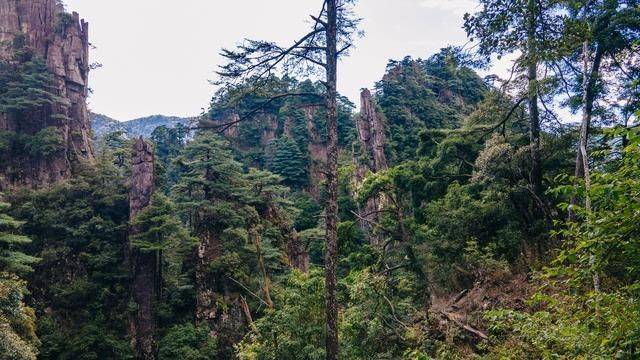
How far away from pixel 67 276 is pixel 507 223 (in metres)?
20.7

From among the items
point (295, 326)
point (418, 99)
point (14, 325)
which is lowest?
point (14, 325)

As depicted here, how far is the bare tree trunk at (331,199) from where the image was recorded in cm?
714

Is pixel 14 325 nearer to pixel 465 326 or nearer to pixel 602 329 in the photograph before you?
pixel 465 326

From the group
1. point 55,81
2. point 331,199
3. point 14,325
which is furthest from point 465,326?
point 55,81

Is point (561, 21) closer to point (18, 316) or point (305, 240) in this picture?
point (18, 316)

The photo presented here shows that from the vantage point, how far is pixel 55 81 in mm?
26859

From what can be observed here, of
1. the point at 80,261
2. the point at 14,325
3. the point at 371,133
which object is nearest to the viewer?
the point at 14,325

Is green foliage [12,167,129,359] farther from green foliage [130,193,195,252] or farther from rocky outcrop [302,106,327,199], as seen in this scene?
rocky outcrop [302,106,327,199]

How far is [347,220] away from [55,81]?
21.1m

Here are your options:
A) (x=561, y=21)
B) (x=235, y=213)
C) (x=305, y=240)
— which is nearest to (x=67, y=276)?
(x=235, y=213)

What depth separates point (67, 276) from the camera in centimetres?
2153

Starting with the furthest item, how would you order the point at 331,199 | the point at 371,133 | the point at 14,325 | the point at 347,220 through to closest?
the point at 371,133
the point at 347,220
the point at 14,325
the point at 331,199

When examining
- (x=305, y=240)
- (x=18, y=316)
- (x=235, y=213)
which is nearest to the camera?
(x=18, y=316)

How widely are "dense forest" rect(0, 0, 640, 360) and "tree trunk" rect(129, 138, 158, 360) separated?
10cm
